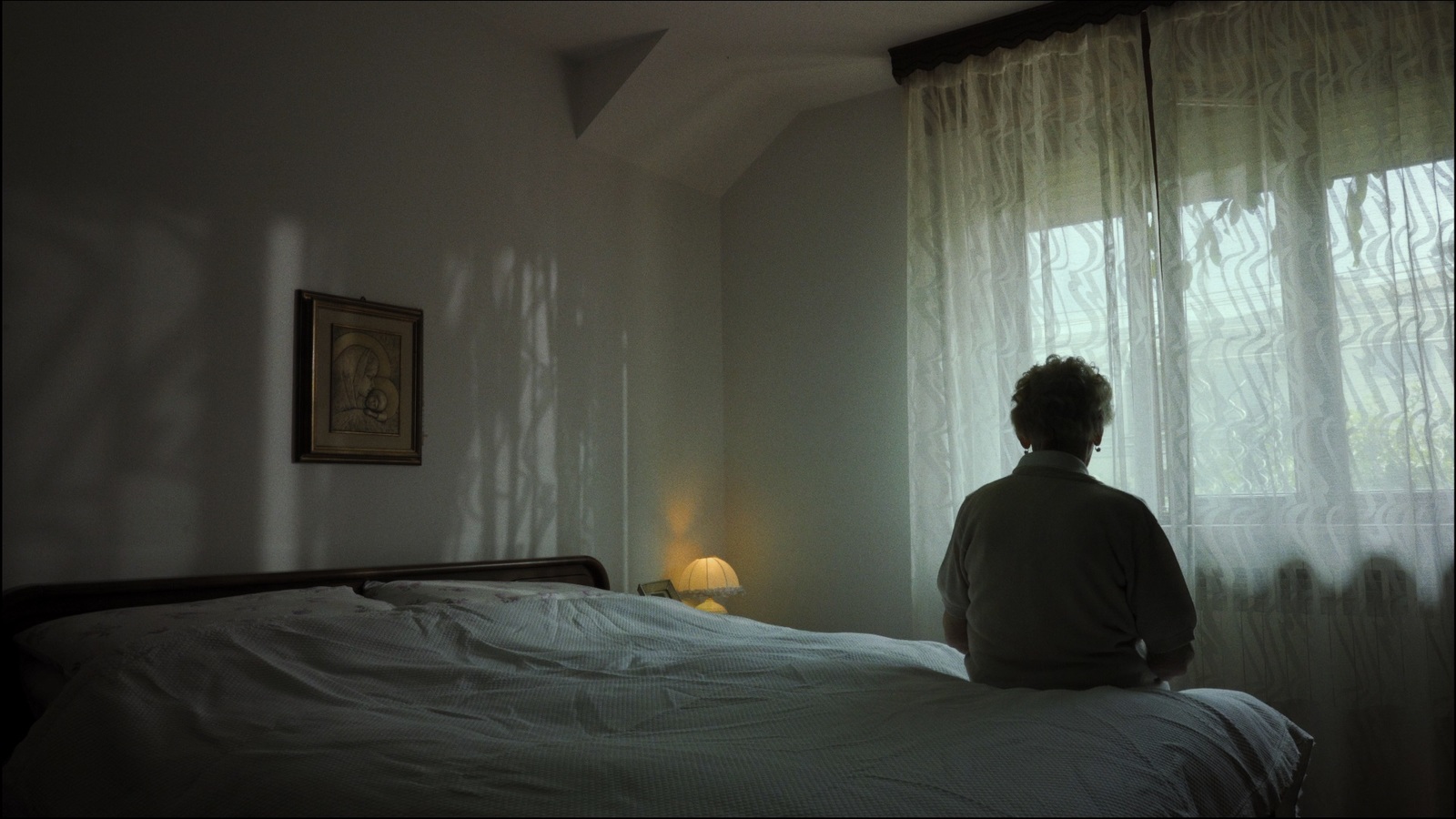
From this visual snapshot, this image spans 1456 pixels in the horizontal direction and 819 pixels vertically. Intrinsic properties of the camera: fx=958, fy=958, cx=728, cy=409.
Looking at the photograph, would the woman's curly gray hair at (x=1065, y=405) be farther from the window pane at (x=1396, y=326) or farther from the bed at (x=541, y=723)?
the window pane at (x=1396, y=326)

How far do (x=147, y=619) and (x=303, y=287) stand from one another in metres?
1.12

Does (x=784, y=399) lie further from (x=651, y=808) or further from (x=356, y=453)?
(x=651, y=808)

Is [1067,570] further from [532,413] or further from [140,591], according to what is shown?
[532,413]

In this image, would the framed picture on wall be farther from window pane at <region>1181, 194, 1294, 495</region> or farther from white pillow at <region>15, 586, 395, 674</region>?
window pane at <region>1181, 194, 1294, 495</region>

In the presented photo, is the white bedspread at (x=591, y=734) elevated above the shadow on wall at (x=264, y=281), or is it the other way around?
the shadow on wall at (x=264, y=281)

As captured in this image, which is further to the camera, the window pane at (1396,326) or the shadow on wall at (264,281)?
the window pane at (1396,326)

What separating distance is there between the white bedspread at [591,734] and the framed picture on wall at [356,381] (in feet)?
2.82

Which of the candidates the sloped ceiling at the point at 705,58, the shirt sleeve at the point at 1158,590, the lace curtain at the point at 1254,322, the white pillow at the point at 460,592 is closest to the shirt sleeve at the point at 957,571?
the shirt sleeve at the point at 1158,590

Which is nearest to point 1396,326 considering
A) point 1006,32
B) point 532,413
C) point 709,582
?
point 1006,32

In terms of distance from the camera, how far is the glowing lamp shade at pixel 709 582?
4.11m

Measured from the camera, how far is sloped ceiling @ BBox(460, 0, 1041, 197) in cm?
364

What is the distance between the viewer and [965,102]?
4004 millimetres

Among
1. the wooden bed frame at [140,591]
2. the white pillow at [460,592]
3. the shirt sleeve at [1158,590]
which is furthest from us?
the white pillow at [460,592]

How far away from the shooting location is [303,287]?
293 centimetres
